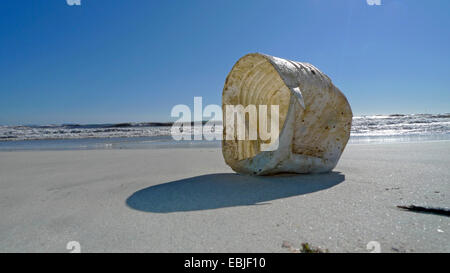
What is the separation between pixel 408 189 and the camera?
238 cm

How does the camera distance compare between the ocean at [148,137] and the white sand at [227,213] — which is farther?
the ocean at [148,137]

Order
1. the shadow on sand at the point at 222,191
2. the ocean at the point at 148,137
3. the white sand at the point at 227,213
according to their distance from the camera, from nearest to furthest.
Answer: the white sand at the point at 227,213
the shadow on sand at the point at 222,191
the ocean at the point at 148,137

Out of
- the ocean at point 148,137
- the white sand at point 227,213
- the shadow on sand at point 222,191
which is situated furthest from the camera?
the ocean at point 148,137

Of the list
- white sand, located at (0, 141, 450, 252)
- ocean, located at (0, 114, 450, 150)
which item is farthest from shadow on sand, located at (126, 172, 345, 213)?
ocean, located at (0, 114, 450, 150)

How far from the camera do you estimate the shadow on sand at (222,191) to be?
6.91ft

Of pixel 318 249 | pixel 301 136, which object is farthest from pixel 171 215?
pixel 301 136

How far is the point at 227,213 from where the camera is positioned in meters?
1.88

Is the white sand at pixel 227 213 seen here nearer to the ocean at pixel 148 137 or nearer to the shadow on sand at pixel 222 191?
the shadow on sand at pixel 222 191

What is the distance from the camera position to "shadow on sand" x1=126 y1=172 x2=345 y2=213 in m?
2.11

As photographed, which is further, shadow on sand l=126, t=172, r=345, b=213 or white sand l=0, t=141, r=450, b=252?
shadow on sand l=126, t=172, r=345, b=213

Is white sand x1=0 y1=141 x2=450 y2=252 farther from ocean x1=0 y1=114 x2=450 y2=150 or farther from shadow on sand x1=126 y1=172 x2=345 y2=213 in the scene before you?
ocean x1=0 y1=114 x2=450 y2=150

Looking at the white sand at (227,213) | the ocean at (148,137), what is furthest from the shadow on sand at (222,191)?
the ocean at (148,137)
